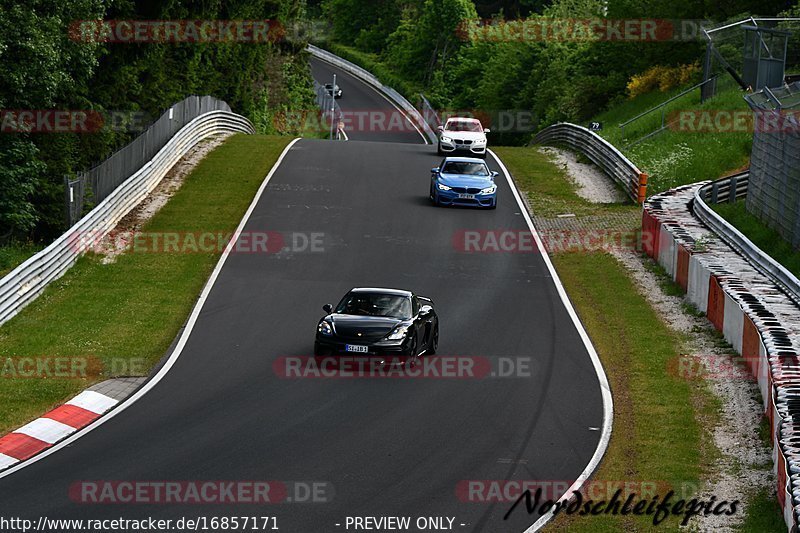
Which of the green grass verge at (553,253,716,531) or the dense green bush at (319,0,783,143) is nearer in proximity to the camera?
the green grass verge at (553,253,716,531)

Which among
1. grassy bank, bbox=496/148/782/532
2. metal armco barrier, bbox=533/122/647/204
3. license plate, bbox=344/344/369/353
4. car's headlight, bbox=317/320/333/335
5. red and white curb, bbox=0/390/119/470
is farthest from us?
metal armco barrier, bbox=533/122/647/204

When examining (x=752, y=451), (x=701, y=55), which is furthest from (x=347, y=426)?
(x=701, y=55)

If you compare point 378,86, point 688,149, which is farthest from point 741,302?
point 378,86

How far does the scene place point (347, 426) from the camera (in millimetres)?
16500

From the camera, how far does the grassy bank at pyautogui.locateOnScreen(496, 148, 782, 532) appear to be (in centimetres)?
1462

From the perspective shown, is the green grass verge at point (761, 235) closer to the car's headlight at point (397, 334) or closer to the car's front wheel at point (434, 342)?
the car's front wheel at point (434, 342)

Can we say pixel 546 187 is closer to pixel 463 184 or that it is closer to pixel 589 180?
pixel 589 180

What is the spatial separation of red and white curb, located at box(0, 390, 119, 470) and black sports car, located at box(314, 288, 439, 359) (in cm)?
382

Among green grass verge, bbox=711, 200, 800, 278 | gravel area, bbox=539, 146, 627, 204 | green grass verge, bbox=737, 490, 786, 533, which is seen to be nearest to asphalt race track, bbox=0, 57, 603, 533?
green grass verge, bbox=737, 490, 786, 533

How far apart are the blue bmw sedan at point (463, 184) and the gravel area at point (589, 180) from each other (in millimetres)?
3886

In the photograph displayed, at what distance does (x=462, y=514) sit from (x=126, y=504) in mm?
3879

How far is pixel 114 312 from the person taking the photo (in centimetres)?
2369

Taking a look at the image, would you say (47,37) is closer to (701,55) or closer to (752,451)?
(752,451)

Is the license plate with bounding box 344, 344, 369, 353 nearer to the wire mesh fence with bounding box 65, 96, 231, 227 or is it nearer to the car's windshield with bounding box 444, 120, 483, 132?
the wire mesh fence with bounding box 65, 96, 231, 227
